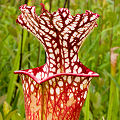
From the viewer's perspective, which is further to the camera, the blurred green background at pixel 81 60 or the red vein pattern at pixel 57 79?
the blurred green background at pixel 81 60

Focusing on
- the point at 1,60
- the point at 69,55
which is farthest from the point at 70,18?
the point at 1,60

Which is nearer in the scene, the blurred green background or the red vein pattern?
the red vein pattern

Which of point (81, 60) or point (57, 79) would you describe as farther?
point (81, 60)

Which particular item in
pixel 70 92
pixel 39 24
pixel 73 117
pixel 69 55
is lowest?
pixel 73 117

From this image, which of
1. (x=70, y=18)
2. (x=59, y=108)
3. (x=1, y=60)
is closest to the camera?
(x=70, y=18)

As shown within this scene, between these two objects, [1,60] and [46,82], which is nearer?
[46,82]

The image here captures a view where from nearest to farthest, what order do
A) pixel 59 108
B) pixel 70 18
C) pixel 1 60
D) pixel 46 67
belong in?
pixel 70 18, pixel 59 108, pixel 46 67, pixel 1 60

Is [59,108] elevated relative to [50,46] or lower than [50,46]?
lower

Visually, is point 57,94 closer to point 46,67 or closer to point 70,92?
point 70,92
